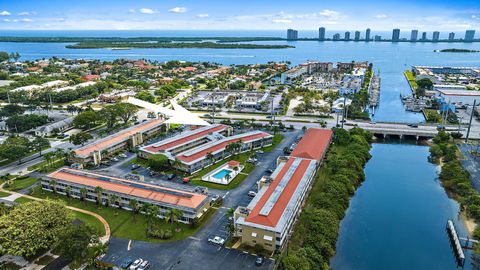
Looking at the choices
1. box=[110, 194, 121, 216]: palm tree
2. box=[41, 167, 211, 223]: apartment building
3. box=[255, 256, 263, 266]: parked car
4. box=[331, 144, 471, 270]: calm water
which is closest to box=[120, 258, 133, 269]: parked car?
box=[41, 167, 211, 223]: apartment building

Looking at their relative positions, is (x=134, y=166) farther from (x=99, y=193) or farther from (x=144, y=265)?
(x=144, y=265)

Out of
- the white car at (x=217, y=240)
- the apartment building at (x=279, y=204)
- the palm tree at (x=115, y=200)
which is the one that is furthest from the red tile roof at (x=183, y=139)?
the white car at (x=217, y=240)

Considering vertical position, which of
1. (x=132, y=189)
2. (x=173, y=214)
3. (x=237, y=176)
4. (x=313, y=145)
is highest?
(x=313, y=145)

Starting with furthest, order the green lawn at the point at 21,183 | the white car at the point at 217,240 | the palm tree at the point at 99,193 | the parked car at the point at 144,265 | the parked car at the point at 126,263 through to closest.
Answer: the green lawn at the point at 21,183 → the palm tree at the point at 99,193 → the white car at the point at 217,240 → the parked car at the point at 126,263 → the parked car at the point at 144,265

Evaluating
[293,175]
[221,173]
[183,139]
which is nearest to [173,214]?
[221,173]

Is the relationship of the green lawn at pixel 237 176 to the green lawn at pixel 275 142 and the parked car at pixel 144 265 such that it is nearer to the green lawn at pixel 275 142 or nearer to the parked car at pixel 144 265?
the green lawn at pixel 275 142

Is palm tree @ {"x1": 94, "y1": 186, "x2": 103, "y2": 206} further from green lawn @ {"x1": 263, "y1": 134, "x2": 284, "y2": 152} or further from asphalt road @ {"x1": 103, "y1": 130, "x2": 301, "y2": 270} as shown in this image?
green lawn @ {"x1": 263, "y1": 134, "x2": 284, "y2": 152}
